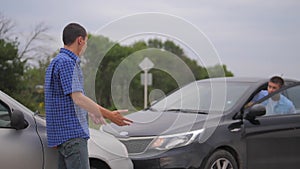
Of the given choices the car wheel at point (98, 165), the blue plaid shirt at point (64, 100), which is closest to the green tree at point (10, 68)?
the car wheel at point (98, 165)

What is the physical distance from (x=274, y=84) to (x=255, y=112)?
0.81 meters

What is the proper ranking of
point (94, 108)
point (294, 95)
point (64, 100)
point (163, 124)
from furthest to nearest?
point (294, 95), point (163, 124), point (64, 100), point (94, 108)

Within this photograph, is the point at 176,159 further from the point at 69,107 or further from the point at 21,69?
the point at 21,69

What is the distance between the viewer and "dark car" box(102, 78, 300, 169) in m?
5.53

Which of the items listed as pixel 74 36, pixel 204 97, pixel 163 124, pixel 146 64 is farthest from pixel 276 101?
pixel 74 36

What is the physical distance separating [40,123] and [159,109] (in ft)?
9.00

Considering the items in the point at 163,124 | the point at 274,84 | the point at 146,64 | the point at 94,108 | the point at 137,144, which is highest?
the point at 146,64

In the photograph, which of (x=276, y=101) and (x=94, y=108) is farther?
(x=276, y=101)

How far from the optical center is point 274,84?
660 centimetres

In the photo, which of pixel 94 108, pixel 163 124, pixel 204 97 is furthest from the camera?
pixel 204 97

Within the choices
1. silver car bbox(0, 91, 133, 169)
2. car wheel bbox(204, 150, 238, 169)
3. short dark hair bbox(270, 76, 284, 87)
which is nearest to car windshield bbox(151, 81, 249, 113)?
short dark hair bbox(270, 76, 284, 87)

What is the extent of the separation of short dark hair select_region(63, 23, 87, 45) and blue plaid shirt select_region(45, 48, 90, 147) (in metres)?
0.08

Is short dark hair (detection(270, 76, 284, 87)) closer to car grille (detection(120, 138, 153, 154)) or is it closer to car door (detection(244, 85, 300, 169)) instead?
car door (detection(244, 85, 300, 169))

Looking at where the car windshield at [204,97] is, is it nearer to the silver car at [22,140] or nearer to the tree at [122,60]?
the tree at [122,60]
